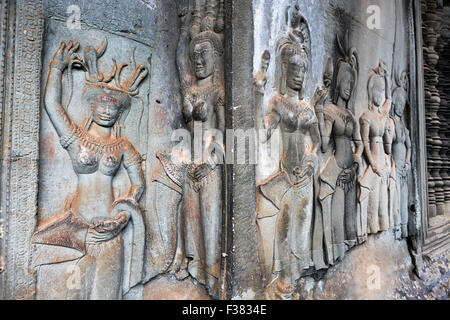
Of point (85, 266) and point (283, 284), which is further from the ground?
point (85, 266)

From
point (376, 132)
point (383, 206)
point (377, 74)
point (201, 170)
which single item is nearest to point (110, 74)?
point (201, 170)

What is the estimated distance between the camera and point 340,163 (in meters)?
3.17

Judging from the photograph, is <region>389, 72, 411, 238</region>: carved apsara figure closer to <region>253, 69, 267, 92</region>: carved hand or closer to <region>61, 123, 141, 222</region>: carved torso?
<region>253, 69, 267, 92</region>: carved hand

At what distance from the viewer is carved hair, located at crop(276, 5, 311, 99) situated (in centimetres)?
270

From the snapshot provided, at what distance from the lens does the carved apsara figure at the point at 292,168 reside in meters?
2.57

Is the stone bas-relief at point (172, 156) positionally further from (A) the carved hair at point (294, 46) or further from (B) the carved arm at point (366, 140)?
(B) the carved arm at point (366, 140)

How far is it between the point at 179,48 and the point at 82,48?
72 cm

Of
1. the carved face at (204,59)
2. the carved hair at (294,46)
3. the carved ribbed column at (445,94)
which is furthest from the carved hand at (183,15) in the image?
the carved ribbed column at (445,94)

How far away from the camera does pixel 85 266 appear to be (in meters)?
2.22

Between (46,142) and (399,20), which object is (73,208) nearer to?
(46,142)

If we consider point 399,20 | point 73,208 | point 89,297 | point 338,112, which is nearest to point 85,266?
point 89,297

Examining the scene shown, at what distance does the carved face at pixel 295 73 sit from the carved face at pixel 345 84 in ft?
2.30

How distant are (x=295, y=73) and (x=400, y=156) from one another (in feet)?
6.77

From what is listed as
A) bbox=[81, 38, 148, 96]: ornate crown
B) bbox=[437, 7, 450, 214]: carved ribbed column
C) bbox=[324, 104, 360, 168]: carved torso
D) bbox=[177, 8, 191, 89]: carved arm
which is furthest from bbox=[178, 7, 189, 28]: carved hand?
bbox=[437, 7, 450, 214]: carved ribbed column
